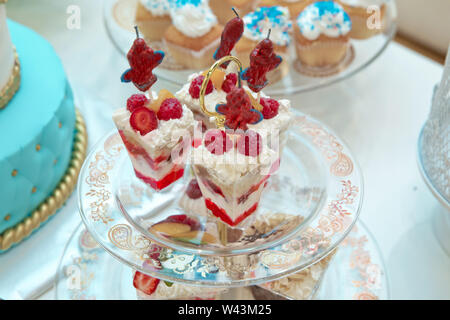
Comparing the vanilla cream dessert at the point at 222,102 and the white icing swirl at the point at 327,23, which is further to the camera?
the white icing swirl at the point at 327,23

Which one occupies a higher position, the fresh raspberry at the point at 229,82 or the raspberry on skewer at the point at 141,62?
the raspberry on skewer at the point at 141,62

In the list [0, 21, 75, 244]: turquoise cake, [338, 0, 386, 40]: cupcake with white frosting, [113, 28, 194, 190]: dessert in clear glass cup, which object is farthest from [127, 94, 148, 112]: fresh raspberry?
[338, 0, 386, 40]: cupcake with white frosting

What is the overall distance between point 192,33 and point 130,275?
0.97 m

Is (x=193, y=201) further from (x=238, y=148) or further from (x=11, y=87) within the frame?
(x=11, y=87)

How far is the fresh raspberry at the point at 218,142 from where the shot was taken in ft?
3.68

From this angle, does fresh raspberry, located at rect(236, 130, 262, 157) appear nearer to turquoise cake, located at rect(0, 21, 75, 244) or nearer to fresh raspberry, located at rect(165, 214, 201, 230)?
fresh raspberry, located at rect(165, 214, 201, 230)

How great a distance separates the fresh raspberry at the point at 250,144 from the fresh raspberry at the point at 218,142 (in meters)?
0.02

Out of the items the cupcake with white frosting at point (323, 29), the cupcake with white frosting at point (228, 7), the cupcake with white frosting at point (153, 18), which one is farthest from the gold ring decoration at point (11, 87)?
the cupcake with white frosting at point (323, 29)

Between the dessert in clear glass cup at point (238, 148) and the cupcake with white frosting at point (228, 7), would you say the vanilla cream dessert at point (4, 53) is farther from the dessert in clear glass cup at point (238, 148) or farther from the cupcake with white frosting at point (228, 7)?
the cupcake with white frosting at point (228, 7)

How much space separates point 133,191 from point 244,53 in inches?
32.5

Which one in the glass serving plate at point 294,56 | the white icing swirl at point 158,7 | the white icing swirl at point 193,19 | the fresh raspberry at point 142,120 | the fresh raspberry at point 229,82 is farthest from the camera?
the white icing swirl at point 158,7

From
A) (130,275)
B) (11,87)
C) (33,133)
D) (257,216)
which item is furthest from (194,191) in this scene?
(11,87)
